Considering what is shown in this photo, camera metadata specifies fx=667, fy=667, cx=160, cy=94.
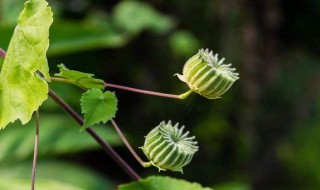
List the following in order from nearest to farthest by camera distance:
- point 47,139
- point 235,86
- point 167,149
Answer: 1. point 167,149
2. point 47,139
3. point 235,86

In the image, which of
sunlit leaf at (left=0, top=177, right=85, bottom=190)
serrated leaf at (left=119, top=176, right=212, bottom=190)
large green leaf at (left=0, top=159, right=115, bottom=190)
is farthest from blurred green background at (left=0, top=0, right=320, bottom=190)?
serrated leaf at (left=119, top=176, right=212, bottom=190)

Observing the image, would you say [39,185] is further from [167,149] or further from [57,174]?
[57,174]

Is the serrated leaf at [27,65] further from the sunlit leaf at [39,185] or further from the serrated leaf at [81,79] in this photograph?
the sunlit leaf at [39,185]

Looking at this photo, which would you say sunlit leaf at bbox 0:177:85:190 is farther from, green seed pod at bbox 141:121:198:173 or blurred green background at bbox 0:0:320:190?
blurred green background at bbox 0:0:320:190

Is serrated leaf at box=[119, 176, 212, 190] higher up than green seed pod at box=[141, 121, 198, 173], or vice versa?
green seed pod at box=[141, 121, 198, 173]

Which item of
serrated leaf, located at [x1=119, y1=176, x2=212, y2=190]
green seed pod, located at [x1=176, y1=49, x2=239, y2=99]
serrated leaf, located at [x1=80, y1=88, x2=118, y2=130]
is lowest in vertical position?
serrated leaf, located at [x1=119, y1=176, x2=212, y2=190]

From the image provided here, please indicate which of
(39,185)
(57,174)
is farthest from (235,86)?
(39,185)

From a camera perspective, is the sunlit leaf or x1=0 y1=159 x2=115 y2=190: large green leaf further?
x1=0 y1=159 x2=115 y2=190: large green leaf
